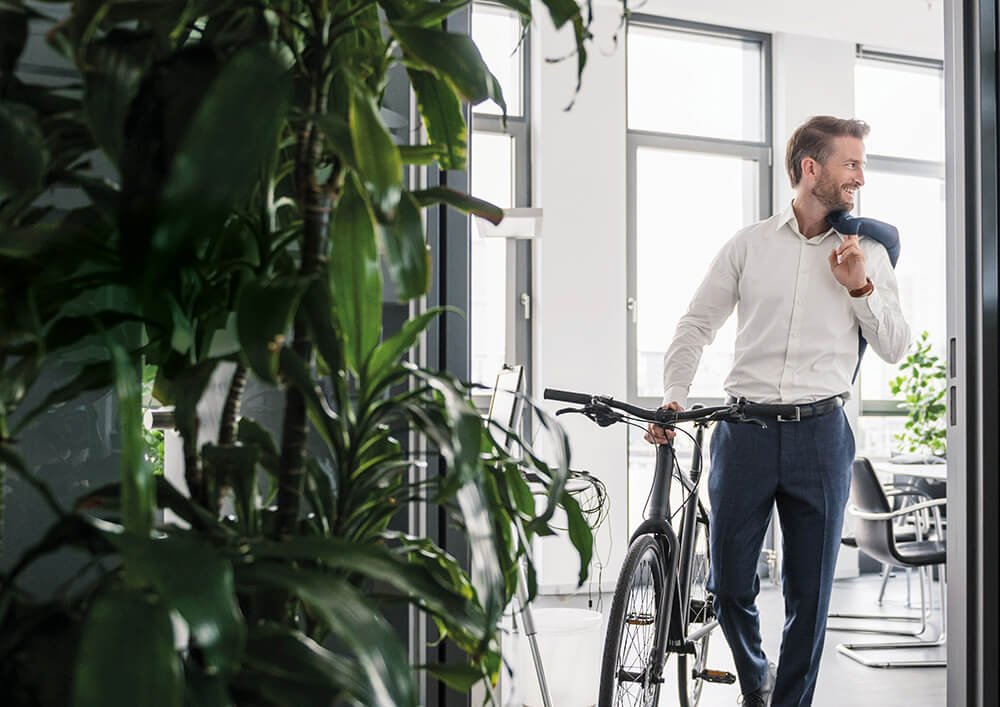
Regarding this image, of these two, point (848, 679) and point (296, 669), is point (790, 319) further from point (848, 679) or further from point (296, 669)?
point (296, 669)

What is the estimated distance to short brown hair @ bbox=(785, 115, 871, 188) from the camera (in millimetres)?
2637

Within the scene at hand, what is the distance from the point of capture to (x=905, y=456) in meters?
5.08

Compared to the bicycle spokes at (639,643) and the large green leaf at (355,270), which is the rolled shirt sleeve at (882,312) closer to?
the bicycle spokes at (639,643)

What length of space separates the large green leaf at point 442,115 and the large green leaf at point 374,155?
0.76 feet

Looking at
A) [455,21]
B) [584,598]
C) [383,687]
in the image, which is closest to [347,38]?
[383,687]

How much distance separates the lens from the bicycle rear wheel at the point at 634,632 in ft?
7.07

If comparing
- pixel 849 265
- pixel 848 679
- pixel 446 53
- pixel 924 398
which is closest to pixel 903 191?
pixel 924 398

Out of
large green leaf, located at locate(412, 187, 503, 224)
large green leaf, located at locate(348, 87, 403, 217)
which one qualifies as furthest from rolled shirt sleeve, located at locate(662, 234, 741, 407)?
large green leaf, located at locate(348, 87, 403, 217)

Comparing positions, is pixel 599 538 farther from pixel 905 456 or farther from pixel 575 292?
pixel 905 456

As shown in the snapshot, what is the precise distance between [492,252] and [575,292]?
514 millimetres

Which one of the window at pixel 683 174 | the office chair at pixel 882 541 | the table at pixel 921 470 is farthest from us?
the window at pixel 683 174

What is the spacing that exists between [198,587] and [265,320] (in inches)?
8.5

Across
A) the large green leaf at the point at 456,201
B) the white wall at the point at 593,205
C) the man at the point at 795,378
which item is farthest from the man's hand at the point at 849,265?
the white wall at the point at 593,205

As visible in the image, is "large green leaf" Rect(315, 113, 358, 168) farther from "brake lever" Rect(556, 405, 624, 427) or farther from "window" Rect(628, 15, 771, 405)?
"window" Rect(628, 15, 771, 405)
